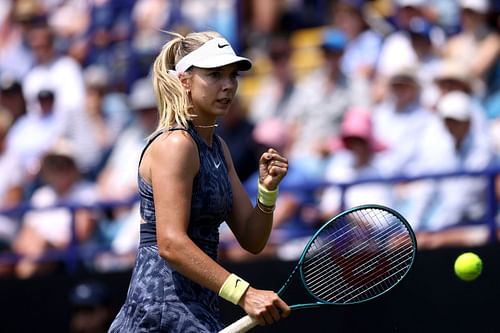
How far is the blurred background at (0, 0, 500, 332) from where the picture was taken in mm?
6367

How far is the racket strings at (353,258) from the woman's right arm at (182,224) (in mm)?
510

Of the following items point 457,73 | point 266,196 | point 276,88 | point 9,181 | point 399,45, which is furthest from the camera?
point 9,181

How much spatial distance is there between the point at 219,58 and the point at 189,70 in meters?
0.12

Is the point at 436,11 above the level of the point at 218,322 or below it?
above

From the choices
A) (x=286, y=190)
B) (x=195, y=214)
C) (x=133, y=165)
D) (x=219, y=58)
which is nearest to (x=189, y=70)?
(x=219, y=58)

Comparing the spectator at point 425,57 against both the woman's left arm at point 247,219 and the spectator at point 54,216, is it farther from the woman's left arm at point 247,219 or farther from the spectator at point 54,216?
the woman's left arm at point 247,219

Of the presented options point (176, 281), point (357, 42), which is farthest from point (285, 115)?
point (176, 281)

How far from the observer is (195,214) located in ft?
12.8

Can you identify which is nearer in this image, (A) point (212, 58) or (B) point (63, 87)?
(A) point (212, 58)

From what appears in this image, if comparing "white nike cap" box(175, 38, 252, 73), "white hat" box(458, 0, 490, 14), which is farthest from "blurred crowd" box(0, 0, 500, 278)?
"white nike cap" box(175, 38, 252, 73)

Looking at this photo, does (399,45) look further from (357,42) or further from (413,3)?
(357,42)

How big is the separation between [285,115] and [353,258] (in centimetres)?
388

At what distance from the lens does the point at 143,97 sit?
8586 mm

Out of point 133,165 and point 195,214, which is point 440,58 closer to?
point 133,165
